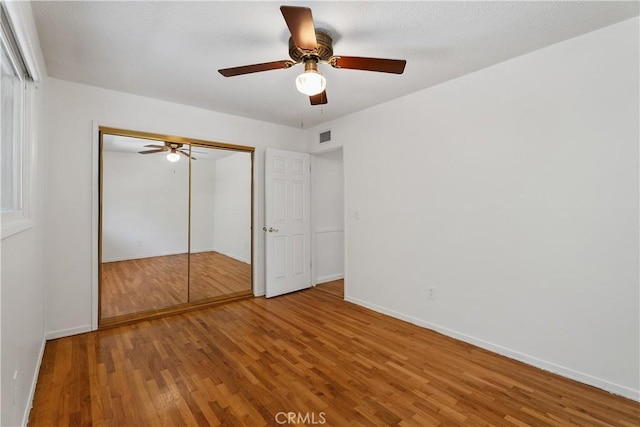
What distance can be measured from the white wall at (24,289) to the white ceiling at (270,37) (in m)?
0.35

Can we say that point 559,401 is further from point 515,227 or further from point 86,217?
point 86,217

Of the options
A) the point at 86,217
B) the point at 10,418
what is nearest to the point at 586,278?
the point at 10,418

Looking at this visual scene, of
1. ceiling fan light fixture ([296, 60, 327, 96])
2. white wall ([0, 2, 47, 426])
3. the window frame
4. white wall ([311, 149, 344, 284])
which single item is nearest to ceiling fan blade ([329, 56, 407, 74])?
ceiling fan light fixture ([296, 60, 327, 96])

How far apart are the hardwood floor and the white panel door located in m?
1.17

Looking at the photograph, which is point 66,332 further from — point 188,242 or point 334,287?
point 334,287

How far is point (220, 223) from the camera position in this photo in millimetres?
4168

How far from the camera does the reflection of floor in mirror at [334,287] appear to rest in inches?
165

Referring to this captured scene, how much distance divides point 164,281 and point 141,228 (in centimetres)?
79

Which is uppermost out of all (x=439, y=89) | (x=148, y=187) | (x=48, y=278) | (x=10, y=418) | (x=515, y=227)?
(x=439, y=89)

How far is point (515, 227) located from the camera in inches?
94.0

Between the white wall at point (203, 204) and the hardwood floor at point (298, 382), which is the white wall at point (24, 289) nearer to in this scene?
the hardwood floor at point (298, 382)

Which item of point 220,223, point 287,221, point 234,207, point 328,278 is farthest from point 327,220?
point 220,223

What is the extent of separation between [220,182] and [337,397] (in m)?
3.15

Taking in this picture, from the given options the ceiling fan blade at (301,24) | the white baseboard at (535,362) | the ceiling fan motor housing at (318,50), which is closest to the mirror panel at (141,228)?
the ceiling fan motor housing at (318,50)
